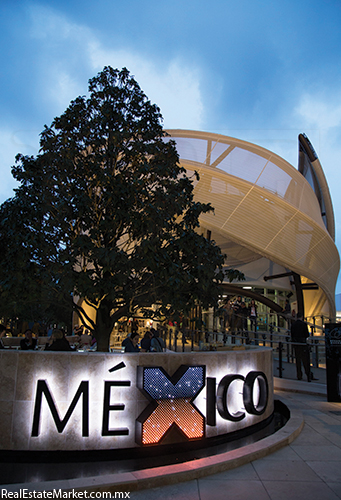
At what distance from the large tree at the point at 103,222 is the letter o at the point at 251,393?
73.6 inches

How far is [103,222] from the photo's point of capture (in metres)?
7.31

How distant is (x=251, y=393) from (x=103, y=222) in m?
4.21

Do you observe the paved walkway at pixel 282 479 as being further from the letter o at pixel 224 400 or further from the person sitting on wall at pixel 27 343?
the person sitting on wall at pixel 27 343

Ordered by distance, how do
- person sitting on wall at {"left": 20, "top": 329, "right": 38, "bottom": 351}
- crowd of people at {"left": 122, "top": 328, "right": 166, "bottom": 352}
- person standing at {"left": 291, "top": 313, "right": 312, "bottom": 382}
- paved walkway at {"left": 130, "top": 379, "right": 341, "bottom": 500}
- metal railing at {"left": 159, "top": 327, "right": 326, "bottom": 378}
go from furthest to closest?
metal railing at {"left": 159, "top": 327, "right": 326, "bottom": 378}
person standing at {"left": 291, "top": 313, "right": 312, "bottom": 382}
person sitting on wall at {"left": 20, "top": 329, "right": 38, "bottom": 351}
crowd of people at {"left": 122, "top": 328, "right": 166, "bottom": 352}
paved walkway at {"left": 130, "top": 379, "right": 341, "bottom": 500}

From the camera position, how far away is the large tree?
A: 22.9ft

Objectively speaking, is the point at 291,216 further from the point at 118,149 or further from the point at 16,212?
the point at 16,212

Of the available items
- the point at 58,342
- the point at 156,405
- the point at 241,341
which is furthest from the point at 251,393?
the point at 241,341

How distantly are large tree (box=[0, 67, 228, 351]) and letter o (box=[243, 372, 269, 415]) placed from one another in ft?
6.14

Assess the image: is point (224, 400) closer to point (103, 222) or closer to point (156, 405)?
point (156, 405)

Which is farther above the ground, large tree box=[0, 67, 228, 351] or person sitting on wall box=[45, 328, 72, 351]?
large tree box=[0, 67, 228, 351]

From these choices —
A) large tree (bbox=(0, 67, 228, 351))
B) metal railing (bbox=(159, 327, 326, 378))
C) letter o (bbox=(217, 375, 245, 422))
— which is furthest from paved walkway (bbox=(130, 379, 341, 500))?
metal railing (bbox=(159, 327, 326, 378))

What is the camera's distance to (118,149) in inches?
328

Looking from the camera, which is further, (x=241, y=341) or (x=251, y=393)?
(x=241, y=341)

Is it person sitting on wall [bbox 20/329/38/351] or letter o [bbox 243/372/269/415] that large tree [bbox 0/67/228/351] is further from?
letter o [bbox 243/372/269/415]
